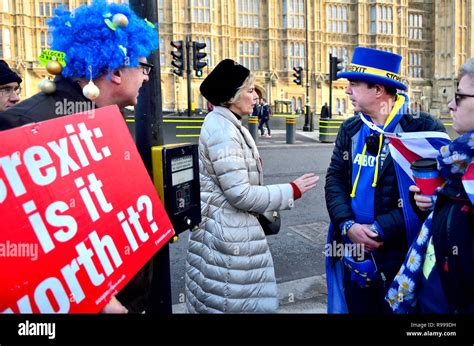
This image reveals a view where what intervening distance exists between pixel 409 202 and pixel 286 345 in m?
1.13

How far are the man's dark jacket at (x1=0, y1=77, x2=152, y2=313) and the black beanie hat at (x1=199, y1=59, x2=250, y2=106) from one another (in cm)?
82

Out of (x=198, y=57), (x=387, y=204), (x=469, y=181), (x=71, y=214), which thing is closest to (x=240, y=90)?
(x=387, y=204)

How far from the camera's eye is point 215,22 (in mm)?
33438

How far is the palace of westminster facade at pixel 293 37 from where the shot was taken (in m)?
31.1

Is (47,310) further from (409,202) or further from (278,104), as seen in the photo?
(278,104)

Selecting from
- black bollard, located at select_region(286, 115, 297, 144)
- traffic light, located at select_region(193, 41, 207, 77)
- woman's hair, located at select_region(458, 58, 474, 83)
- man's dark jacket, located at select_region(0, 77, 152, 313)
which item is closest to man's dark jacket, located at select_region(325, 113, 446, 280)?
woman's hair, located at select_region(458, 58, 474, 83)

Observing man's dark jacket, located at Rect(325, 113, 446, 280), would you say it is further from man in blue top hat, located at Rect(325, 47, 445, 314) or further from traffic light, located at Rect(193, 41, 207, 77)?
traffic light, located at Rect(193, 41, 207, 77)

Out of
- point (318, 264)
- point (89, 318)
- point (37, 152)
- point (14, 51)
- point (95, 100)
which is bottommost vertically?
point (318, 264)

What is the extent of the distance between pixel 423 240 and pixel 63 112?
144cm

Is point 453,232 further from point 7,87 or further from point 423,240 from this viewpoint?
point 7,87

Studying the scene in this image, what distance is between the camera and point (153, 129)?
1982mm

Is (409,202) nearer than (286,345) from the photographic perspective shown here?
No

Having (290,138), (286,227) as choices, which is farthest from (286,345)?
(290,138)

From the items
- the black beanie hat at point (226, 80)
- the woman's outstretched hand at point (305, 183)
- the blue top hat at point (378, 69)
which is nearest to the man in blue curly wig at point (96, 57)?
the black beanie hat at point (226, 80)
